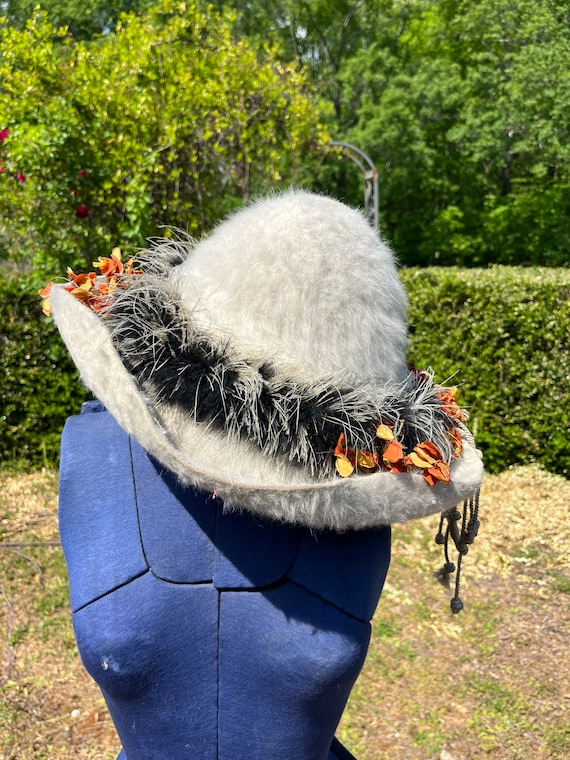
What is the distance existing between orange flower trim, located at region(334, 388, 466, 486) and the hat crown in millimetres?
108

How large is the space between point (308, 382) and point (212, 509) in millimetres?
317

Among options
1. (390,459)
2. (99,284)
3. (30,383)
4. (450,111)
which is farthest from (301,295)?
(450,111)

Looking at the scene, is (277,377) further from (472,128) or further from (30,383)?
(472,128)

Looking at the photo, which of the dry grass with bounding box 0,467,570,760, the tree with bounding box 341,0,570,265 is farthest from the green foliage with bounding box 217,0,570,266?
the dry grass with bounding box 0,467,570,760

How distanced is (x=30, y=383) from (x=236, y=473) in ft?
14.0

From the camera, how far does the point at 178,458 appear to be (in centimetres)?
94

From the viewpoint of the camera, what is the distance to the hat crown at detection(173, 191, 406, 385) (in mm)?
998

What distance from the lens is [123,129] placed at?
4.53 metres

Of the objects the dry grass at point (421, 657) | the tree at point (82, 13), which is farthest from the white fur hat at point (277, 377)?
the tree at point (82, 13)

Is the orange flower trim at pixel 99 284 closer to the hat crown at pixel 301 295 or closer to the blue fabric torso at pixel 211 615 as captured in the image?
the hat crown at pixel 301 295

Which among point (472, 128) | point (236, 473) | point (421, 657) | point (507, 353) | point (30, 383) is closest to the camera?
point (236, 473)

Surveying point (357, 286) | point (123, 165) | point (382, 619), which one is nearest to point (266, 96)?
point (123, 165)

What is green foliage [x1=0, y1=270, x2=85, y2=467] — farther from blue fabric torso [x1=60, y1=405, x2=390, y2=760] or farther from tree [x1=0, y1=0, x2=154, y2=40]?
tree [x1=0, y1=0, x2=154, y2=40]

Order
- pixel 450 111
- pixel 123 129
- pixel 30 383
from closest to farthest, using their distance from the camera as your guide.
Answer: pixel 123 129
pixel 30 383
pixel 450 111
